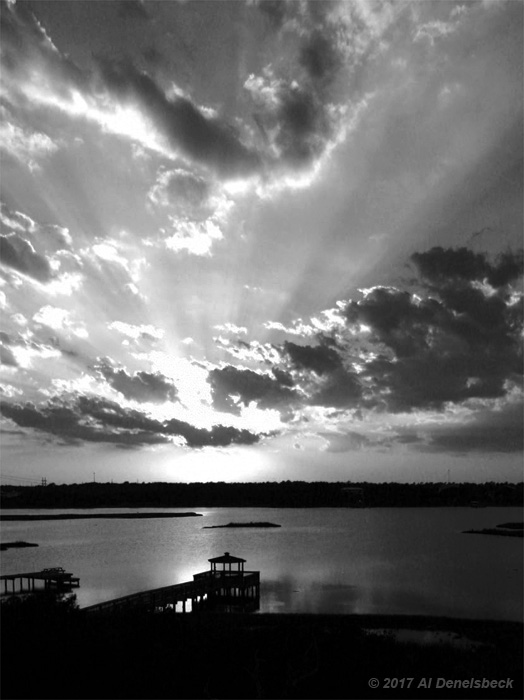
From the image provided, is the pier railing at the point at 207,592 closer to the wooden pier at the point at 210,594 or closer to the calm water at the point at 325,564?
the wooden pier at the point at 210,594

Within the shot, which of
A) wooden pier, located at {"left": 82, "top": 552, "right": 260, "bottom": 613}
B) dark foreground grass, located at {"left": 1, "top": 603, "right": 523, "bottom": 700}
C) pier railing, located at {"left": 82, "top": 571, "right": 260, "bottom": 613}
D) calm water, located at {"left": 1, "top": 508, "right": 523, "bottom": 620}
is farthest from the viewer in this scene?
calm water, located at {"left": 1, "top": 508, "right": 523, "bottom": 620}

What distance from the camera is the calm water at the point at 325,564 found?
46.8 m

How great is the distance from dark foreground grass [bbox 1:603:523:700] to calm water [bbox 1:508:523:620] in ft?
44.0

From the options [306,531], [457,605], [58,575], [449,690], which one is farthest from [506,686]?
[306,531]

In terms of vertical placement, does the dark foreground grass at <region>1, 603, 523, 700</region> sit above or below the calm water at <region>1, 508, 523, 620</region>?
above

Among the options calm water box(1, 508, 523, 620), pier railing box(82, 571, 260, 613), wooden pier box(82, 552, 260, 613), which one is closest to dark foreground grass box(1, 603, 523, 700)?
pier railing box(82, 571, 260, 613)

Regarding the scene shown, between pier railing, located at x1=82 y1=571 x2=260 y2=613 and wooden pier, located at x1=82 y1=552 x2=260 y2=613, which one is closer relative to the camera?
pier railing, located at x1=82 y1=571 x2=260 y2=613

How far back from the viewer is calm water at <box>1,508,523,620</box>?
153ft

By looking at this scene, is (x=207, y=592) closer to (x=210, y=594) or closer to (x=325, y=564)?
(x=210, y=594)

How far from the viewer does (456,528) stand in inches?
5017

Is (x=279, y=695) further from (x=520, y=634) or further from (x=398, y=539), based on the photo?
(x=398, y=539)

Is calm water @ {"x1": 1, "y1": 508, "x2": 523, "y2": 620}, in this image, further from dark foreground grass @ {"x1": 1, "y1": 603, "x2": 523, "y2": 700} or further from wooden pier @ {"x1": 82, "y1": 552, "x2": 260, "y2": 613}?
dark foreground grass @ {"x1": 1, "y1": 603, "x2": 523, "y2": 700}

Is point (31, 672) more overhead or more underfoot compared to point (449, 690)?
more overhead

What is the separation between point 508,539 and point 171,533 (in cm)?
6177
